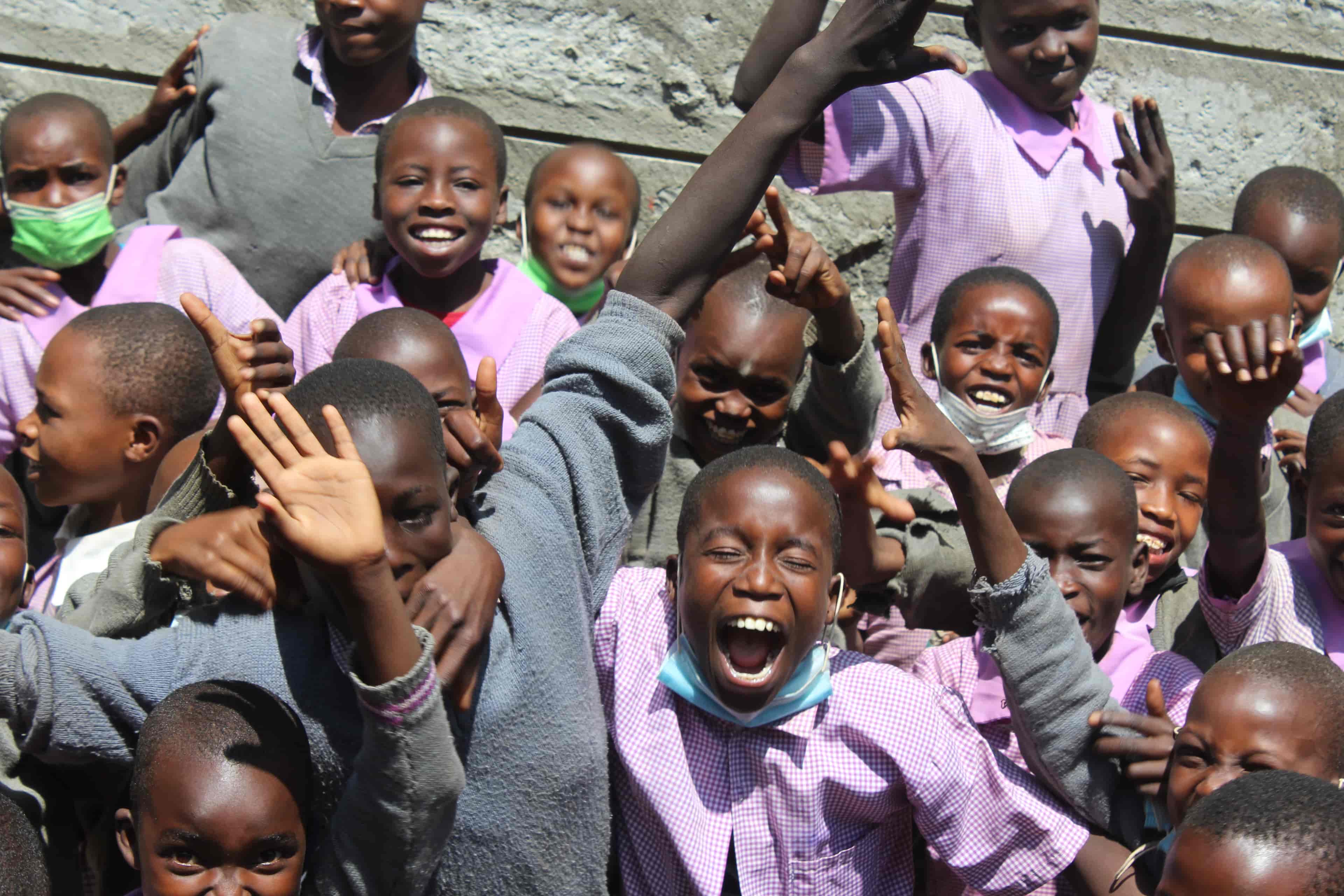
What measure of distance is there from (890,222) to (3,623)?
309cm

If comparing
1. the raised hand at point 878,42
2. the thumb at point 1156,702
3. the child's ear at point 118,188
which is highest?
the raised hand at point 878,42

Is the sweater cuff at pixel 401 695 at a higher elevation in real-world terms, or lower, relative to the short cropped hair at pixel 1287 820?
higher

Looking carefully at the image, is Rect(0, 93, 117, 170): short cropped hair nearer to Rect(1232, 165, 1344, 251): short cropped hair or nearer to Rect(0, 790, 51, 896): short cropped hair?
Rect(0, 790, 51, 896): short cropped hair

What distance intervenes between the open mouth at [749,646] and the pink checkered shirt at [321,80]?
6.66ft

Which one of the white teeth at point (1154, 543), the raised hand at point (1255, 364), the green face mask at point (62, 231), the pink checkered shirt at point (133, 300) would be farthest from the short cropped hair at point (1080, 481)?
the green face mask at point (62, 231)

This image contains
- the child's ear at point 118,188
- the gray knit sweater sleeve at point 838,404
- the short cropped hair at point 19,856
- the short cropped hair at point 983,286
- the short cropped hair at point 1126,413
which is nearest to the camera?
the short cropped hair at point 19,856

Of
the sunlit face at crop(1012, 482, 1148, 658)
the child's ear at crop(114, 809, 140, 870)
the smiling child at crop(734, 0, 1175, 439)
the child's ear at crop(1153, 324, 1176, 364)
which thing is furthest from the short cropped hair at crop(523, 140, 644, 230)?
the child's ear at crop(114, 809, 140, 870)

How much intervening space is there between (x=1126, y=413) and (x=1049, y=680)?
43.9 inches

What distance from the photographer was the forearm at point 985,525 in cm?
246

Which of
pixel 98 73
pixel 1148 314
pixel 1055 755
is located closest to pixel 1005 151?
pixel 1148 314

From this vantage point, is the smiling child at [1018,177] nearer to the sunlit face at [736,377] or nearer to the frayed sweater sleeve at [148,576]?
the sunlit face at [736,377]

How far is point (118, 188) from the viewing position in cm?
384

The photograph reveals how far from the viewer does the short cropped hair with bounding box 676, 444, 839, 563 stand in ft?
8.62

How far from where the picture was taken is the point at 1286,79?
4.89 m
